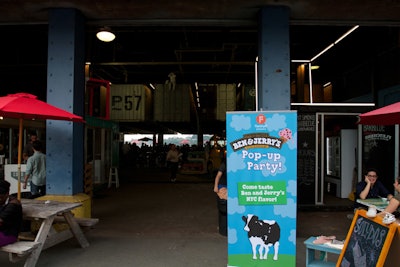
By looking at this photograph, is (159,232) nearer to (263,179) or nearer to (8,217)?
(8,217)

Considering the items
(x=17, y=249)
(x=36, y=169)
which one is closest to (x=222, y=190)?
(x=17, y=249)

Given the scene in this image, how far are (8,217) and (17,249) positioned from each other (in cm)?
41

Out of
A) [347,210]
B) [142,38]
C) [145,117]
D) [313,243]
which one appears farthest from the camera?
[145,117]

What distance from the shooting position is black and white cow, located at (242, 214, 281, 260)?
14.3ft

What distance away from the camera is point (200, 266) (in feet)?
16.2

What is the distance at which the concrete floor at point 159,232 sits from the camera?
518 centimetres

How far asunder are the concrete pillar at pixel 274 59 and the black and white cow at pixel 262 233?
2.51 meters

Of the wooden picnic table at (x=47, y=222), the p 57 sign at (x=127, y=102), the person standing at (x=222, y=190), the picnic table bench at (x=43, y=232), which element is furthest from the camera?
the p 57 sign at (x=127, y=102)

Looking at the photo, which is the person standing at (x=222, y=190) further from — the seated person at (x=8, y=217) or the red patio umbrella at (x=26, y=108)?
the seated person at (x=8, y=217)

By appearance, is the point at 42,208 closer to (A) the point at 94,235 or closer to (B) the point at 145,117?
(A) the point at 94,235

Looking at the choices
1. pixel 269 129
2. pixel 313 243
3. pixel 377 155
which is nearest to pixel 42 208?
pixel 269 129

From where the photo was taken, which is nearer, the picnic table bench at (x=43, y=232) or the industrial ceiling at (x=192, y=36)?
the picnic table bench at (x=43, y=232)

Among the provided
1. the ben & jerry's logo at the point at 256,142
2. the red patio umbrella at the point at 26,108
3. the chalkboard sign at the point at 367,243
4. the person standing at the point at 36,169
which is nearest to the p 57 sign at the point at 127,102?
the person standing at the point at 36,169

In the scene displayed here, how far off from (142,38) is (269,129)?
9.15 m
